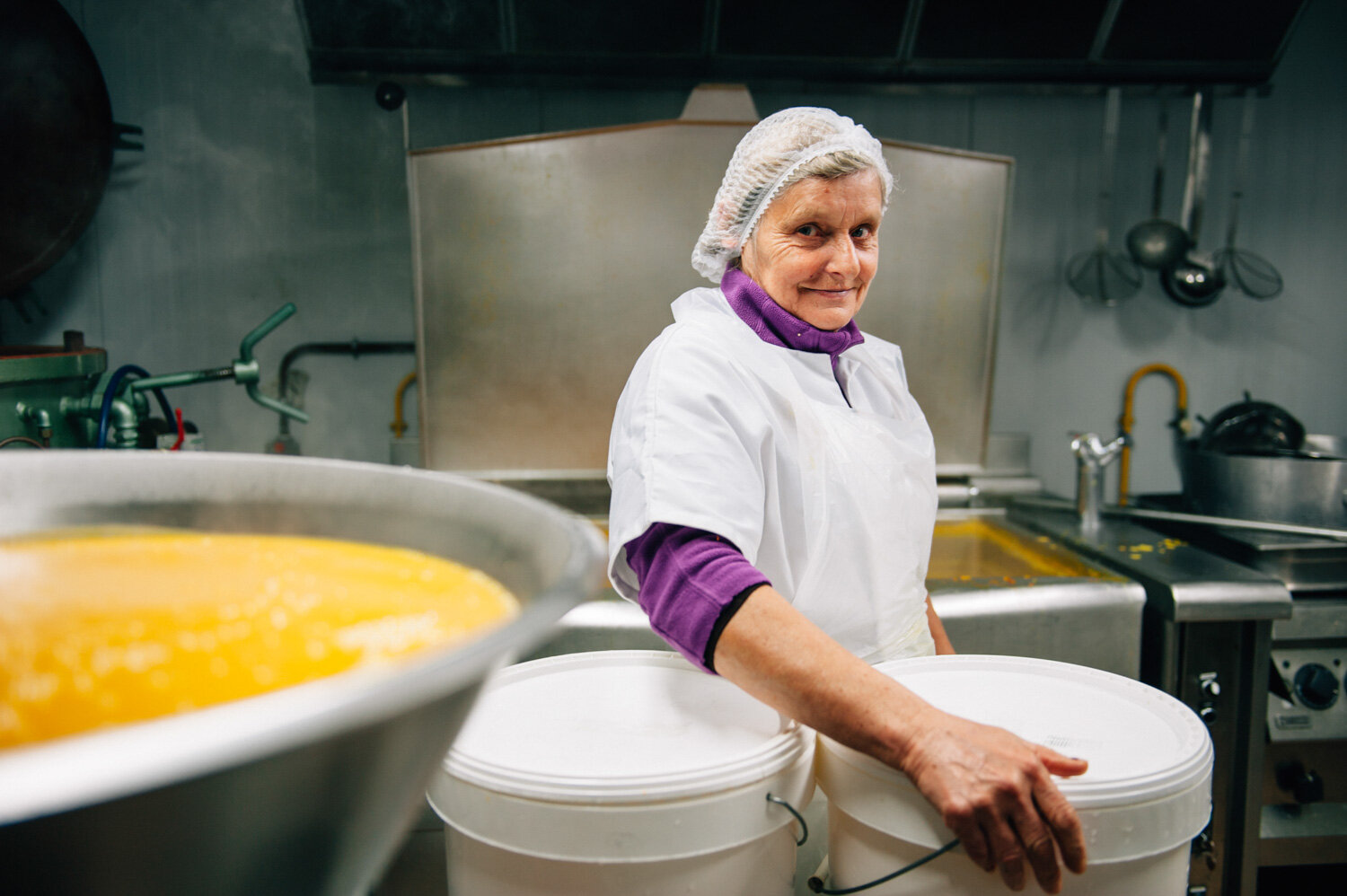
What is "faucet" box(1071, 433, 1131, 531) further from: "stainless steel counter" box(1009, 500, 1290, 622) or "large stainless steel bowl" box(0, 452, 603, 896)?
"large stainless steel bowl" box(0, 452, 603, 896)

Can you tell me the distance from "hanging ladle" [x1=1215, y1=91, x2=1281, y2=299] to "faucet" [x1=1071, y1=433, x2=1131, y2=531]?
4.11 feet

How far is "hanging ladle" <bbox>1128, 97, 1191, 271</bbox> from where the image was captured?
294 cm

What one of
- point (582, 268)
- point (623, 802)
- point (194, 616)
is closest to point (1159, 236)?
point (582, 268)

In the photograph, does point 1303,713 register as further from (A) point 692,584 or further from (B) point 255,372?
(B) point 255,372

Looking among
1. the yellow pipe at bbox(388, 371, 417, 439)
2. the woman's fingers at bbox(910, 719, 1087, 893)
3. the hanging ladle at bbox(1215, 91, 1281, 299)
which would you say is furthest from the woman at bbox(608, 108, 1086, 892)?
the hanging ladle at bbox(1215, 91, 1281, 299)

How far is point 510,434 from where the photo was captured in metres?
2.37

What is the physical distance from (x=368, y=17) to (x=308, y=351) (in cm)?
113

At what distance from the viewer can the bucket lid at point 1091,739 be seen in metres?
0.78

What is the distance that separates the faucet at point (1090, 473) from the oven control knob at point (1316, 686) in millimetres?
573

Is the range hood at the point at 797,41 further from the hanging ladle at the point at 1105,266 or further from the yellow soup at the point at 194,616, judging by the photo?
the yellow soup at the point at 194,616

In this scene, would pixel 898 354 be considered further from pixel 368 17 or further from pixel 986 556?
pixel 368 17

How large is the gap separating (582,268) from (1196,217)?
7.68 ft

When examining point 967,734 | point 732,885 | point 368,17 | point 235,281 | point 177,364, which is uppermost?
point 368,17

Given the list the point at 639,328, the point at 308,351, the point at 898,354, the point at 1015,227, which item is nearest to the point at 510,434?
the point at 639,328
